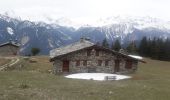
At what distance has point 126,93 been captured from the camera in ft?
116

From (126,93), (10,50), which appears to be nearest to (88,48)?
(126,93)

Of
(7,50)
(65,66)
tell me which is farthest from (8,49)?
(65,66)

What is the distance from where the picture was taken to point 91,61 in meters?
71.5

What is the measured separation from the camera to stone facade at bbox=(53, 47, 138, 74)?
69.0 metres

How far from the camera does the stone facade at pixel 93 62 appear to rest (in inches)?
2717

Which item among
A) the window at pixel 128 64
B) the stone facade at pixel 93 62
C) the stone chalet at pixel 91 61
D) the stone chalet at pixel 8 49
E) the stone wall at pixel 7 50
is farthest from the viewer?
the stone wall at pixel 7 50

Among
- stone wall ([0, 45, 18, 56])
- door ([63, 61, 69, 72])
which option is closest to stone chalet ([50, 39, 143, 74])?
door ([63, 61, 69, 72])

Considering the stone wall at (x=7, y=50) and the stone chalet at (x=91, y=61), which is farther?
the stone wall at (x=7, y=50)

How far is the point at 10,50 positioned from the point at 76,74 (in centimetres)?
6578

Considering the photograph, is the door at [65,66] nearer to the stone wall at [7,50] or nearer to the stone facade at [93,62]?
the stone facade at [93,62]

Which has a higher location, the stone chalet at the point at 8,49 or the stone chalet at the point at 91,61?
the stone chalet at the point at 8,49

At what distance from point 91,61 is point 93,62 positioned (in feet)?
1.51

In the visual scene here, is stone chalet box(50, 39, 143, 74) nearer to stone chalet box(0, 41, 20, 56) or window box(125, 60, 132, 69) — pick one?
window box(125, 60, 132, 69)

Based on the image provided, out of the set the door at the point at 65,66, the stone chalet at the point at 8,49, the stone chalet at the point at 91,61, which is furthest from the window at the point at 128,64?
the stone chalet at the point at 8,49
